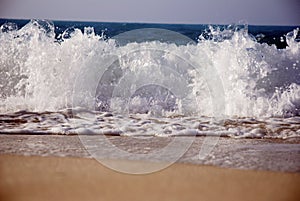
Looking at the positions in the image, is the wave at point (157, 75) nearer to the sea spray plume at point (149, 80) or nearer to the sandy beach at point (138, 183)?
the sea spray plume at point (149, 80)

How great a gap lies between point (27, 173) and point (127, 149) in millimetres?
564

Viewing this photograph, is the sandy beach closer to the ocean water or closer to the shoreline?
the shoreline

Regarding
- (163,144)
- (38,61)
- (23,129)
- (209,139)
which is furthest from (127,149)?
(38,61)

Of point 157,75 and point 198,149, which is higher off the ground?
point 157,75

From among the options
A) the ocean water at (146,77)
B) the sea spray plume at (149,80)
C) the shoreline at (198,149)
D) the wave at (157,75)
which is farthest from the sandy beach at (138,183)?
the wave at (157,75)

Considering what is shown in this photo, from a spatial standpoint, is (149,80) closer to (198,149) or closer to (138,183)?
(198,149)

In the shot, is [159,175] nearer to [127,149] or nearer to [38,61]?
[127,149]

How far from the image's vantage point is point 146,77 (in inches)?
120

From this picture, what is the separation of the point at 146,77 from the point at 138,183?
1.10 meters

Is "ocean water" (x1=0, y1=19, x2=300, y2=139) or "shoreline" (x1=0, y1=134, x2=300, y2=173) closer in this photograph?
"shoreline" (x1=0, y1=134, x2=300, y2=173)

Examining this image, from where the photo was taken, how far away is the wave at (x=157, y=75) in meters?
2.94

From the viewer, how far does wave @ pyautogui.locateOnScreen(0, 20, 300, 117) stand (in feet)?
9.64

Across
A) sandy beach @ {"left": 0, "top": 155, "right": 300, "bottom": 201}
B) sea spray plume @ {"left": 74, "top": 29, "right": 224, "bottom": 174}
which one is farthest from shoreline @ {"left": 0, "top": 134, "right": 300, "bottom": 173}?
sea spray plume @ {"left": 74, "top": 29, "right": 224, "bottom": 174}

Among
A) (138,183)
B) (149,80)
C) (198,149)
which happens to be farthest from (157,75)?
(138,183)
